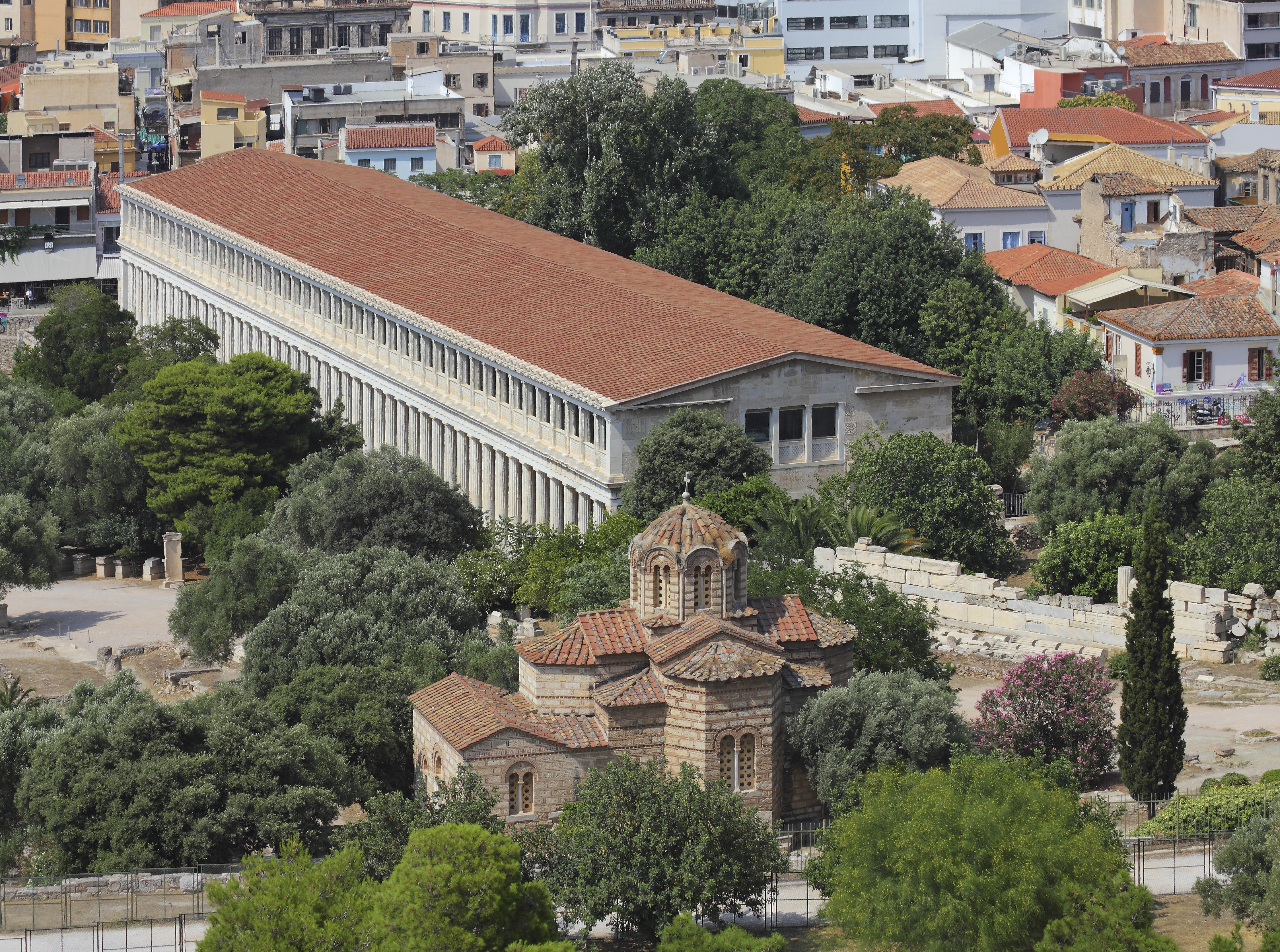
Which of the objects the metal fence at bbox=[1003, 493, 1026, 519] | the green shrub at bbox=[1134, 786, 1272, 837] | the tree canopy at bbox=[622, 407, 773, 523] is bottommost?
the green shrub at bbox=[1134, 786, 1272, 837]

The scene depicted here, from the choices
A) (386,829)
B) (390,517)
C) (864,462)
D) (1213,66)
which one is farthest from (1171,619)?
(1213,66)

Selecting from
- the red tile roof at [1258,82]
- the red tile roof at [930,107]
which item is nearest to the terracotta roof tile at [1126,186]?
the red tile roof at [930,107]

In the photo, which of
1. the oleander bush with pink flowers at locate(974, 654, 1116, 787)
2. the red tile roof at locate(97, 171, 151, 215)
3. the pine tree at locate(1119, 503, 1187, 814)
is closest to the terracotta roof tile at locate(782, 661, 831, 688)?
the oleander bush with pink flowers at locate(974, 654, 1116, 787)

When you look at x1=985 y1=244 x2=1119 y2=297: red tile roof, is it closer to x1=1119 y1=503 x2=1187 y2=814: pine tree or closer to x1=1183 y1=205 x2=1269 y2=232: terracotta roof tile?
x1=1183 y1=205 x2=1269 y2=232: terracotta roof tile

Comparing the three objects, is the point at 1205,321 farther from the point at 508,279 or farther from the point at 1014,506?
the point at 508,279

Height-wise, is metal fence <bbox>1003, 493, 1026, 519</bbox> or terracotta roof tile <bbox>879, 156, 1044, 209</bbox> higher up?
terracotta roof tile <bbox>879, 156, 1044, 209</bbox>

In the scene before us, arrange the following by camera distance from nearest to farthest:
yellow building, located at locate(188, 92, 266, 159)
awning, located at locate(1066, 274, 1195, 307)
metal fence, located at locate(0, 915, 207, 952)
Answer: metal fence, located at locate(0, 915, 207, 952), awning, located at locate(1066, 274, 1195, 307), yellow building, located at locate(188, 92, 266, 159)
